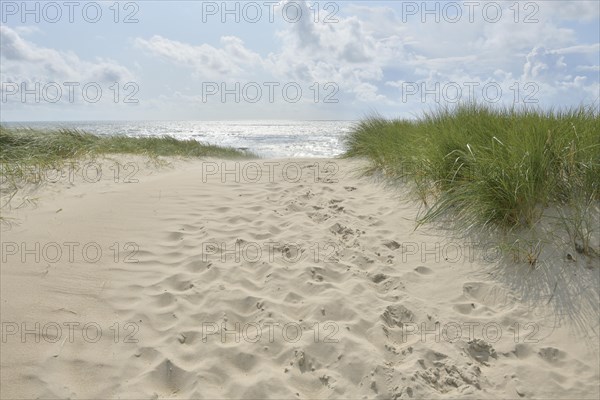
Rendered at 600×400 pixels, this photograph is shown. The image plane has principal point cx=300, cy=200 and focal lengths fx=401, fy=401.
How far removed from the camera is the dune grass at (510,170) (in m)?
3.50

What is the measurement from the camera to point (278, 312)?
2.96 m

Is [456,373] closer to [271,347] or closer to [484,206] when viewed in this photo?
[271,347]

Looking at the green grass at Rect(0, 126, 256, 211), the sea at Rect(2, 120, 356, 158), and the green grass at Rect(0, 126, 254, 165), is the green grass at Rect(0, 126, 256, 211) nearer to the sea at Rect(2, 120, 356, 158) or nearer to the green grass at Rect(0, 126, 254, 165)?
the green grass at Rect(0, 126, 254, 165)

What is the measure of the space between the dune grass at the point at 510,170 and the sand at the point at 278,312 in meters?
0.40

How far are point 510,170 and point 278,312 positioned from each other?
94.8 inches

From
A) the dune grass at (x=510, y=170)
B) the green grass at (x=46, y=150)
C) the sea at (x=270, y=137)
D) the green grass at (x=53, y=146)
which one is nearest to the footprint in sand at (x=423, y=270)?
the dune grass at (x=510, y=170)

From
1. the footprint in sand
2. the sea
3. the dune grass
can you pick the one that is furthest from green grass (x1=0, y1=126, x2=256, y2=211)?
the dune grass

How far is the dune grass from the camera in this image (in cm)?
350

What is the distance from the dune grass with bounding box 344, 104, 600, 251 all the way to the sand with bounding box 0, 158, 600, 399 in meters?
0.40

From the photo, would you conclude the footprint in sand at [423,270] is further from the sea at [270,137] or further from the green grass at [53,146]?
the sea at [270,137]

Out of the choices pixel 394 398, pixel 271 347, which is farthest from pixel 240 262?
pixel 394 398

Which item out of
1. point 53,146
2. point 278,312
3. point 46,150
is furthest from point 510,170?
point 53,146

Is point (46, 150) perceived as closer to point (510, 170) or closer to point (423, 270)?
point (423, 270)

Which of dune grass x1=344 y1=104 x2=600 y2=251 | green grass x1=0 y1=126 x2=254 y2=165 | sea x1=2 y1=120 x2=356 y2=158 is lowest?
dune grass x1=344 y1=104 x2=600 y2=251
